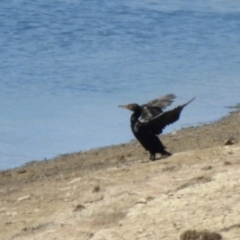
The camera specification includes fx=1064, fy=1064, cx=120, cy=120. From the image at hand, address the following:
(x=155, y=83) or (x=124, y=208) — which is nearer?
(x=124, y=208)

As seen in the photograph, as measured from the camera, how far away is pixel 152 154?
13.8 m

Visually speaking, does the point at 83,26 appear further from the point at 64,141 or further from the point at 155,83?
the point at 64,141

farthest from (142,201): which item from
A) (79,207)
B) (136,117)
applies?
(136,117)

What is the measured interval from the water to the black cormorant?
4.14 meters

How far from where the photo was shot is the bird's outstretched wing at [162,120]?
516 inches

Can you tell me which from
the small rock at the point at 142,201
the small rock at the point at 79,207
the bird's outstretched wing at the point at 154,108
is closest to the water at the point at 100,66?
the bird's outstretched wing at the point at 154,108

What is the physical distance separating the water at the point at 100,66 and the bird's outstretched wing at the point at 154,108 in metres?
4.08

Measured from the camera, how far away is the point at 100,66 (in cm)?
2925

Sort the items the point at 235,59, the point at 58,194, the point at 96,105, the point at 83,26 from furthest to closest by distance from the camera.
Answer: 1. the point at 83,26
2. the point at 235,59
3. the point at 96,105
4. the point at 58,194

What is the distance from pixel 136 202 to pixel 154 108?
10.9 ft

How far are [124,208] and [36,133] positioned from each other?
9315 millimetres

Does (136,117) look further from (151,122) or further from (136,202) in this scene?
(136,202)

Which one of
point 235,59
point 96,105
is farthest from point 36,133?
point 235,59

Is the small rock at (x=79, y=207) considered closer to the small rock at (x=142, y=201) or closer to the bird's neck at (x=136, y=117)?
the small rock at (x=142, y=201)
